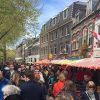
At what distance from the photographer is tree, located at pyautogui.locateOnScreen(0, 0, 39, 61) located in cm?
2985

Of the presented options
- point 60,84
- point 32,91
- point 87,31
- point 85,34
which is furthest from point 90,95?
point 85,34

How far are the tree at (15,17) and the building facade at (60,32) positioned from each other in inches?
308

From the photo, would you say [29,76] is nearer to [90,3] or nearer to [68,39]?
[90,3]

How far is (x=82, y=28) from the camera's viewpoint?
42594 millimetres

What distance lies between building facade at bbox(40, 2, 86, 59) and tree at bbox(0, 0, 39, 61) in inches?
308

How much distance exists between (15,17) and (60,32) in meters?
25.9

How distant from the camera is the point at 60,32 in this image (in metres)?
58.5

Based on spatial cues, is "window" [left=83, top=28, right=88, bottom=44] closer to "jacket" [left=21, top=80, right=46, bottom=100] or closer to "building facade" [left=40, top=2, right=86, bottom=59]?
"building facade" [left=40, top=2, right=86, bottom=59]

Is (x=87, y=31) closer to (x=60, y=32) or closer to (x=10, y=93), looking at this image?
(x=60, y=32)

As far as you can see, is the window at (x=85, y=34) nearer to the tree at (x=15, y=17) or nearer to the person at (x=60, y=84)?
the tree at (x=15, y=17)

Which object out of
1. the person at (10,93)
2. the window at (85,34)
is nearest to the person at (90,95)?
the person at (10,93)

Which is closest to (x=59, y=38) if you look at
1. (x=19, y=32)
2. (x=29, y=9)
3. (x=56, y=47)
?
(x=56, y=47)

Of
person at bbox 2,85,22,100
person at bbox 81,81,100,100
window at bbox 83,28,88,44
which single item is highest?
window at bbox 83,28,88,44

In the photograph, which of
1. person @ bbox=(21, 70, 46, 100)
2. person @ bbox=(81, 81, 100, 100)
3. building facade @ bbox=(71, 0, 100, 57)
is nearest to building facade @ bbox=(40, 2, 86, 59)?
building facade @ bbox=(71, 0, 100, 57)
